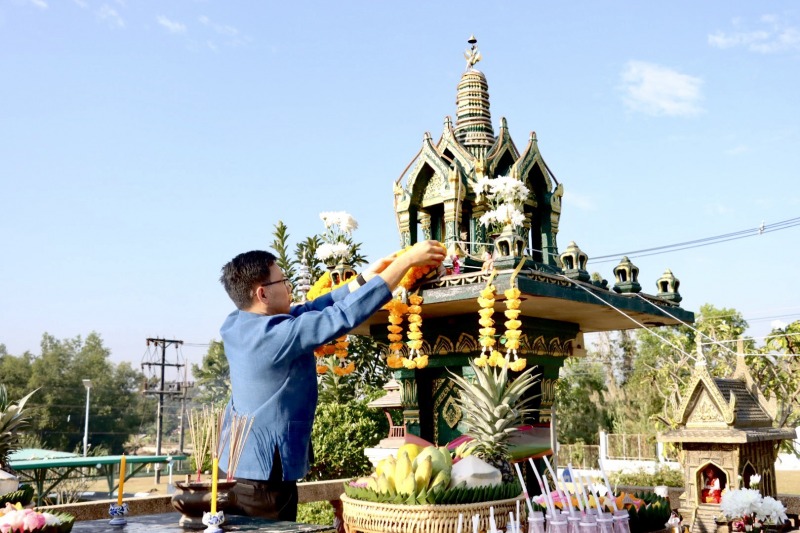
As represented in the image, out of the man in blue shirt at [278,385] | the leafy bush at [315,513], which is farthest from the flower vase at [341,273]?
the leafy bush at [315,513]

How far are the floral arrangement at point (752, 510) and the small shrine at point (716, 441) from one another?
2465 mm

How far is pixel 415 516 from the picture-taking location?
13.7 feet

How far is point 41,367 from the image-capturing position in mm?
64812

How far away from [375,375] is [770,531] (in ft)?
52.3

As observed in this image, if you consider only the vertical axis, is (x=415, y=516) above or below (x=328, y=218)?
below

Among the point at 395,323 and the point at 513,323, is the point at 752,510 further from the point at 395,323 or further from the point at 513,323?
the point at 395,323

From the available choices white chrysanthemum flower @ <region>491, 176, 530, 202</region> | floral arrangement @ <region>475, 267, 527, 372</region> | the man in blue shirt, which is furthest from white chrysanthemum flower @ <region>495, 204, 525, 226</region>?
the man in blue shirt

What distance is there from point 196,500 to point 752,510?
5.59 meters

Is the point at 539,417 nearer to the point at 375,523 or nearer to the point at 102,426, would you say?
the point at 375,523

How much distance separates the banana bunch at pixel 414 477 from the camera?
4.25m

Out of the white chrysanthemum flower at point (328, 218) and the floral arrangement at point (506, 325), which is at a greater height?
the white chrysanthemum flower at point (328, 218)

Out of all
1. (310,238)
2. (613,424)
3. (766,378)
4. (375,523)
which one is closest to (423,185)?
(375,523)

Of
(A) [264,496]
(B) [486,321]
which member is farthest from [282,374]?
(B) [486,321]

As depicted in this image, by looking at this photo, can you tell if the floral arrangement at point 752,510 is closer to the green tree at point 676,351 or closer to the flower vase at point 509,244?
the flower vase at point 509,244
